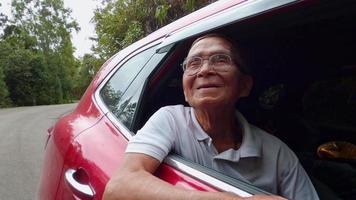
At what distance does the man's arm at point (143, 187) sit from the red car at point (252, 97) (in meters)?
0.08

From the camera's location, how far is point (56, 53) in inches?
1702

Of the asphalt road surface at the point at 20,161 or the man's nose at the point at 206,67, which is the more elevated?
A: the man's nose at the point at 206,67

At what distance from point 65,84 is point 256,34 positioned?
4160cm

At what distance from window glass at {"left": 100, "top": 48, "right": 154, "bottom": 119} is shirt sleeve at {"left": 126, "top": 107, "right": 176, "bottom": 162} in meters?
0.46

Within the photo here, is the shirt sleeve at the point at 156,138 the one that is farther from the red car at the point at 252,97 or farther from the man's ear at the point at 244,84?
the man's ear at the point at 244,84

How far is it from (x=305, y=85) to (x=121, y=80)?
1450 millimetres

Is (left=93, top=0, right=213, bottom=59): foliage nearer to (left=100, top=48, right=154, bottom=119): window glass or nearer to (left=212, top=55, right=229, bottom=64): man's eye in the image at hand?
(left=100, top=48, right=154, bottom=119): window glass

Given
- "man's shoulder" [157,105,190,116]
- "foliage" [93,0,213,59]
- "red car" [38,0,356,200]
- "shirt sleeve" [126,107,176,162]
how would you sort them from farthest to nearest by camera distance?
"foliage" [93,0,213,59]
"man's shoulder" [157,105,190,116]
"red car" [38,0,356,200]
"shirt sleeve" [126,107,176,162]

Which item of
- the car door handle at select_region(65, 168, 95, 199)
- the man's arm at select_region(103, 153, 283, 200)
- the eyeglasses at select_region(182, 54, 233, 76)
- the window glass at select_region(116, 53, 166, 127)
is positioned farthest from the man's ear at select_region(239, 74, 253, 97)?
the car door handle at select_region(65, 168, 95, 199)

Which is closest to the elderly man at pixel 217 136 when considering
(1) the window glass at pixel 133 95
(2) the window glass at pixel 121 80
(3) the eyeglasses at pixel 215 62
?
(3) the eyeglasses at pixel 215 62

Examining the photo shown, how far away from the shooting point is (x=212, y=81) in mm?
1766

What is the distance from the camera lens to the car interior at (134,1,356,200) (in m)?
2.09

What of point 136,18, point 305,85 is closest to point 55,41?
point 136,18

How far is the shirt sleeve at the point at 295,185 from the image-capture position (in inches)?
69.3
